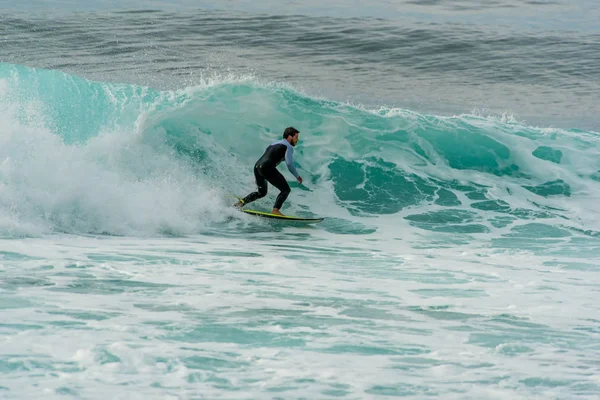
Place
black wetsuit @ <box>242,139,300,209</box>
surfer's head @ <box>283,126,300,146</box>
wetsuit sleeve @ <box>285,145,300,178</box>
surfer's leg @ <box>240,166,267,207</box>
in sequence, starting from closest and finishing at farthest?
wetsuit sleeve @ <box>285,145,300,178</box> < surfer's head @ <box>283,126,300,146</box> < black wetsuit @ <box>242,139,300,209</box> < surfer's leg @ <box>240,166,267,207</box>

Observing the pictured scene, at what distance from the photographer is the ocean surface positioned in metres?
5.27

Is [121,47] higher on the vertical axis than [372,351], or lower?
higher

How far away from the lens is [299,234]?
1066 cm

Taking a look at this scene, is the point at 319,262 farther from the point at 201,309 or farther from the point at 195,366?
the point at 195,366

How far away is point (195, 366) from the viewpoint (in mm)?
5180

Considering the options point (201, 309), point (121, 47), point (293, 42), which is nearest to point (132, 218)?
point (201, 309)

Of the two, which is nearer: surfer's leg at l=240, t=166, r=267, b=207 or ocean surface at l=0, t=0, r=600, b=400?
ocean surface at l=0, t=0, r=600, b=400

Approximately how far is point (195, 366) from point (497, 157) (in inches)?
443

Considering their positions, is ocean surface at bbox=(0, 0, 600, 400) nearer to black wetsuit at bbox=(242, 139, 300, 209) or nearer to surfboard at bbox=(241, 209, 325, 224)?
surfboard at bbox=(241, 209, 325, 224)

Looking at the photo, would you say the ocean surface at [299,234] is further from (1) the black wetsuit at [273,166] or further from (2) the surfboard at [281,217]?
(1) the black wetsuit at [273,166]

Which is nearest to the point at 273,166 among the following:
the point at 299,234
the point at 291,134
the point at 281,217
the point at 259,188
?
the point at 259,188

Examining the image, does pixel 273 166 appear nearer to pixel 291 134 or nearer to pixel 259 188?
pixel 259 188

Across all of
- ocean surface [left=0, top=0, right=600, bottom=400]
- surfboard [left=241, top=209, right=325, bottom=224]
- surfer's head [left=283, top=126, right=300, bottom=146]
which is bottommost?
surfboard [left=241, top=209, right=325, bottom=224]

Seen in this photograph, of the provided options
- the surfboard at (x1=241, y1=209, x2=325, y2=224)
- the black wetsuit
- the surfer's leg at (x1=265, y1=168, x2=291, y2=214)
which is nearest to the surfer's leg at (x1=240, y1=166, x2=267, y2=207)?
the black wetsuit
